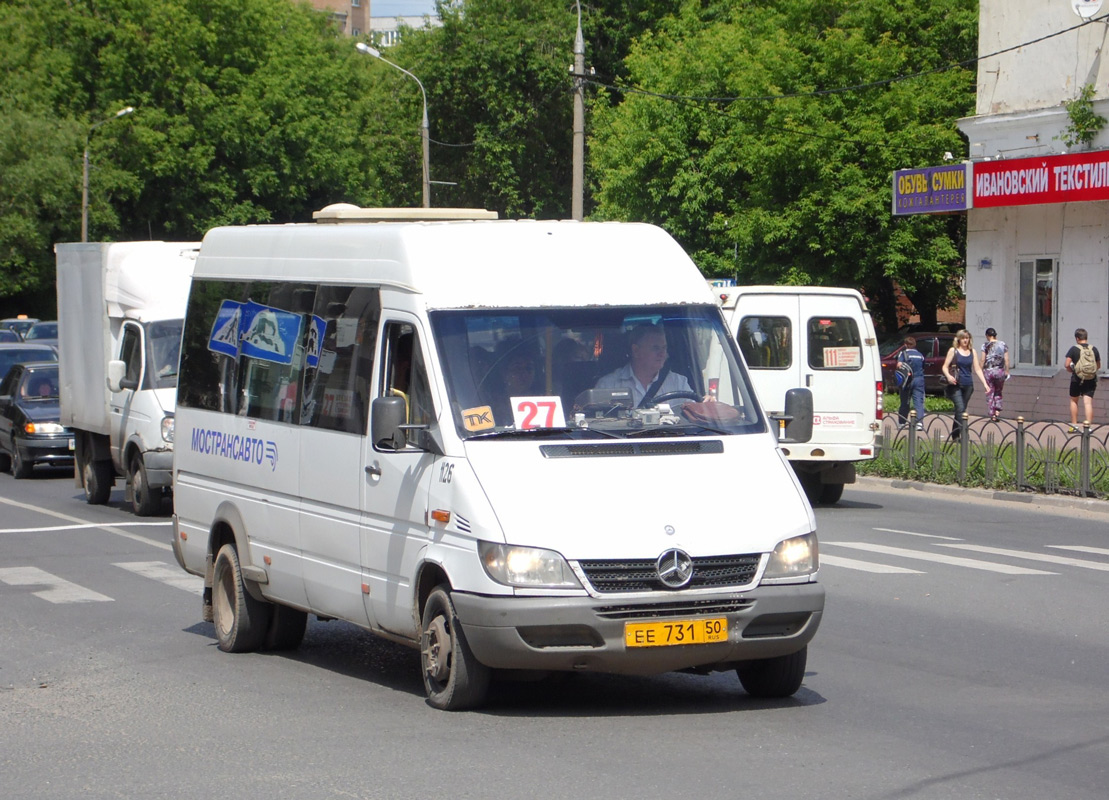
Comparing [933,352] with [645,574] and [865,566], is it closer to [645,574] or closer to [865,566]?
[865,566]

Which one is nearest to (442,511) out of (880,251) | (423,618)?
(423,618)

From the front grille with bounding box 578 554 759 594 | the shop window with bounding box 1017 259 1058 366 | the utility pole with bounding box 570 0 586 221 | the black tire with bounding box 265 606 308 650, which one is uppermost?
the utility pole with bounding box 570 0 586 221

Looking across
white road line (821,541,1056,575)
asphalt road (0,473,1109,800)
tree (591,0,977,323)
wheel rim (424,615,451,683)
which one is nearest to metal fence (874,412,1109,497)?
white road line (821,541,1056,575)

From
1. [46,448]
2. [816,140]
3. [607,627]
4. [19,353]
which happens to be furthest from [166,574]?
[816,140]

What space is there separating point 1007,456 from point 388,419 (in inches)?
538

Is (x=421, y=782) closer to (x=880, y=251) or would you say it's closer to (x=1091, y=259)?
(x=1091, y=259)

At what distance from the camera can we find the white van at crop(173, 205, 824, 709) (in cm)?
699

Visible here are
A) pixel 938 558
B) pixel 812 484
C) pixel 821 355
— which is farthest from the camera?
pixel 812 484

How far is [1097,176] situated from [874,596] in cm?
1795

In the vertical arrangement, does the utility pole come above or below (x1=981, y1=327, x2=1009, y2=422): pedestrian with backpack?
above

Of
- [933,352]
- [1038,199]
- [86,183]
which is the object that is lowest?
[933,352]

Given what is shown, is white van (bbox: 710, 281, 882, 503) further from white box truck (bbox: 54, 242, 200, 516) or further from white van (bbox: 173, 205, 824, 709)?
white van (bbox: 173, 205, 824, 709)

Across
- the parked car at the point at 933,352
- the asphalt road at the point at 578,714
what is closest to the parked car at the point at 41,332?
the parked car at the point at 933,352

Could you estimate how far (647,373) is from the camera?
25.6 feet
